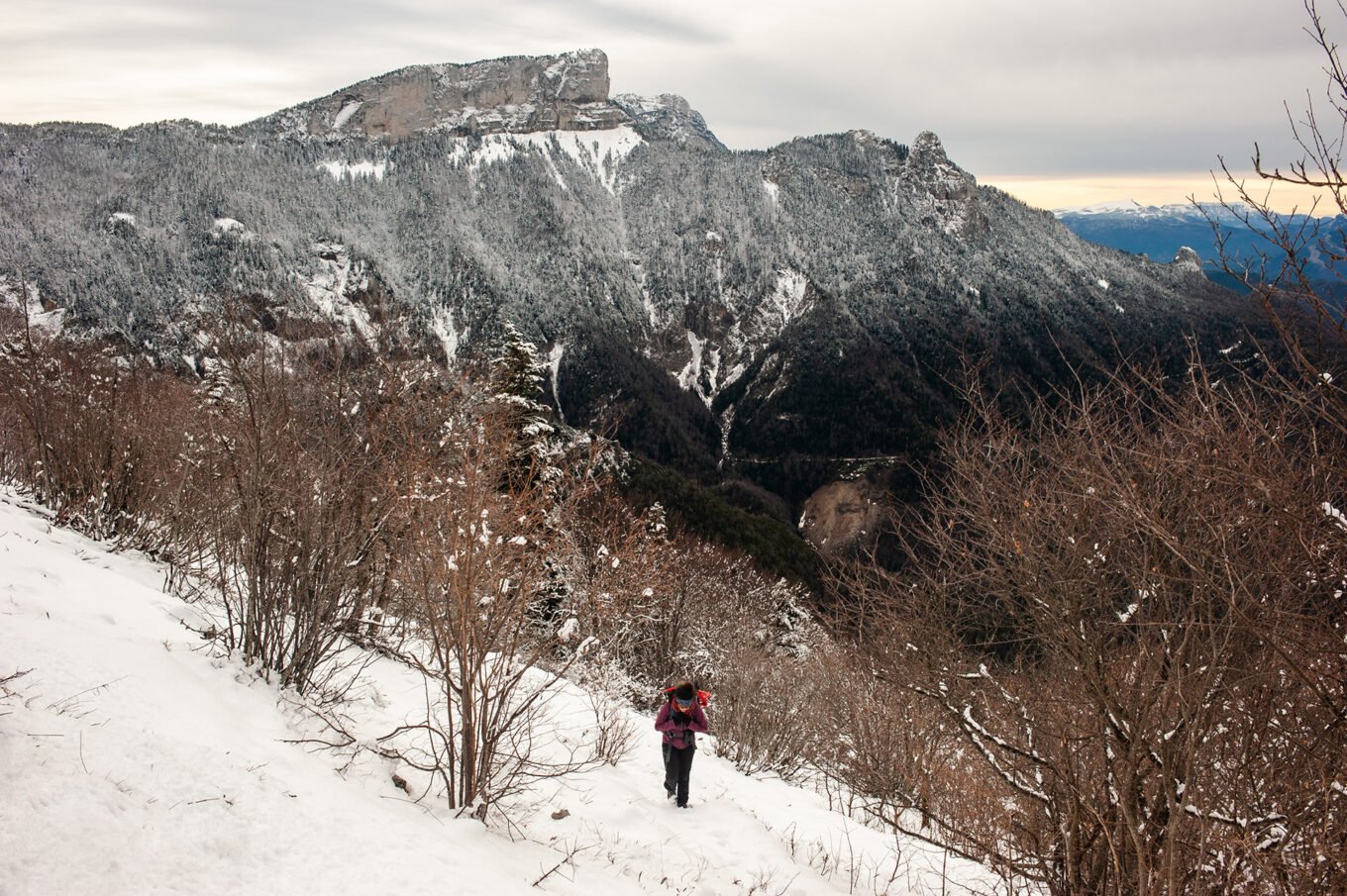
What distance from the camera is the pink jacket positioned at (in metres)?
7.70

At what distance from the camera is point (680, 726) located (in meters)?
7.71

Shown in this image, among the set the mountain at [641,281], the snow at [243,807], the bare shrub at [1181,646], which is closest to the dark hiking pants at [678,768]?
the snow at [243,807]

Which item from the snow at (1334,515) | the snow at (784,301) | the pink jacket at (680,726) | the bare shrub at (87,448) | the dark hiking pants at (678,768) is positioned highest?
the snow at (784,301)

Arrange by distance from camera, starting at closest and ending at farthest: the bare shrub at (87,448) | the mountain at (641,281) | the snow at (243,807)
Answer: the snow at (243,807) → the bare shrub at (87,448) → the mountain at (641,281)

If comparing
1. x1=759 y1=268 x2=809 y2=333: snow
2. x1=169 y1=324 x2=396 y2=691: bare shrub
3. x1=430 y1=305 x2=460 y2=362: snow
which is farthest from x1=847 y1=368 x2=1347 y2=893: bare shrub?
x1=759 y1=268 x2=809 y2=333: snow

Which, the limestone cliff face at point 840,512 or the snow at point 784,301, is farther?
the snow at point 784,301

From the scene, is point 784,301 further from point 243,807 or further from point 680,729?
point 243,807

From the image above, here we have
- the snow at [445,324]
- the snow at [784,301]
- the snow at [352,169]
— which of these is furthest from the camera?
the snow at [352,169]

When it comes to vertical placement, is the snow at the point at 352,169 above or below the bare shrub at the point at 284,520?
above

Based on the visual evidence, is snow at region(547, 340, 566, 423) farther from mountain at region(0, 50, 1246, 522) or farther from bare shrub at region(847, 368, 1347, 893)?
bare shrub at region(847, 368, 1347, 893)

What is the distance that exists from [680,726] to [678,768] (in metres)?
0.57

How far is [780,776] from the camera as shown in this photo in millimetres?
12039

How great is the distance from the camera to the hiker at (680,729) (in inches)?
304

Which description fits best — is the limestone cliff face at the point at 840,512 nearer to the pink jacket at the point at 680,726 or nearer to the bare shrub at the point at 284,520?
the pink jacket at the point at 680,726
